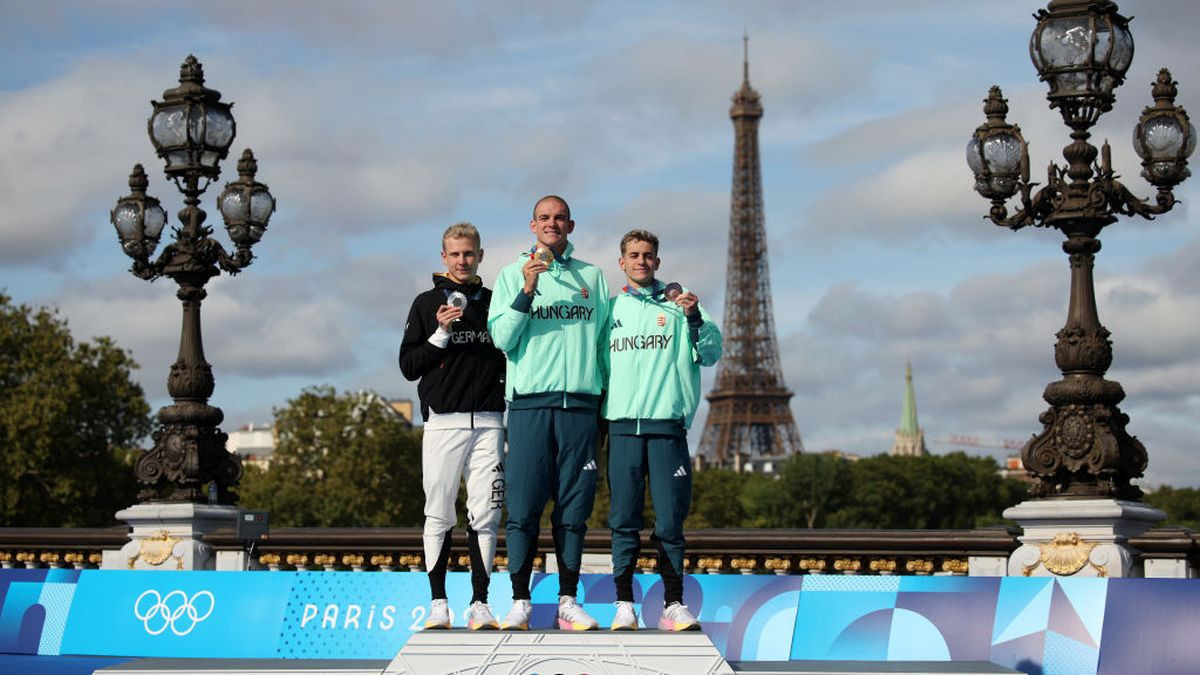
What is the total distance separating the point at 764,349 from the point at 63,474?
332 ft

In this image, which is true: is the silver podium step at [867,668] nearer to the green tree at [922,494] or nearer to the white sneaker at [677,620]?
the white sneaker at [677,620]

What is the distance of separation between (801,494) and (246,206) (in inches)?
3630

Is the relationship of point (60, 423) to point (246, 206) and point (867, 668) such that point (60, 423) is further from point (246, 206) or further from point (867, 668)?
point (867, 668)

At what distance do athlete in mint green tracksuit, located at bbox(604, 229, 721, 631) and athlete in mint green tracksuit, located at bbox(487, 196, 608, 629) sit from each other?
0.17 meters

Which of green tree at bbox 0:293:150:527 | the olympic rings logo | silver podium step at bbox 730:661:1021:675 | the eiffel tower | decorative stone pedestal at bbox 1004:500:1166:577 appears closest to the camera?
silver podium step at bbox 730:661:1021:675

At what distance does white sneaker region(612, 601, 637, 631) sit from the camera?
9.95m

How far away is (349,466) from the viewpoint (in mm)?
68500

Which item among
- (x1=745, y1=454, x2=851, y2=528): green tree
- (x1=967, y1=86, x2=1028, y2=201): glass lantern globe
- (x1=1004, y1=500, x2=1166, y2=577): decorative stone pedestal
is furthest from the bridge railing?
(x1=745, y1=454, x2=851, y2=528): green tree

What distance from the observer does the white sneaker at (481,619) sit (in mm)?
10031

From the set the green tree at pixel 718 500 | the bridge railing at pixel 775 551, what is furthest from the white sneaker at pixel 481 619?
the green tree at pixel 718 500

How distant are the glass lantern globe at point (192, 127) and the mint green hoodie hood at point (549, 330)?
8465mm

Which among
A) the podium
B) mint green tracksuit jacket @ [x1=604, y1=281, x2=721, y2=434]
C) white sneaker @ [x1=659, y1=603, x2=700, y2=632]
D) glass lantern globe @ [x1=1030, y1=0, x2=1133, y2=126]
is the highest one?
glass lantern globe @ [x1=1030, y1=0, x2=1133, y2=126]

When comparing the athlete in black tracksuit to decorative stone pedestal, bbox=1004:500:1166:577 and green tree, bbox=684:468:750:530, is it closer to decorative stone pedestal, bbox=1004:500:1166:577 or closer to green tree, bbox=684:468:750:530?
decorative stone pedestal, bbox=1004:500:1166:577

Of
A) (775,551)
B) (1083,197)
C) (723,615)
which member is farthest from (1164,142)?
(723,615)
